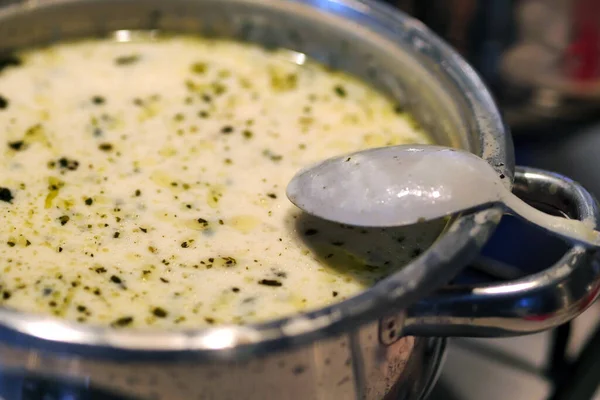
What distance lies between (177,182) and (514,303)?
19.7 inches

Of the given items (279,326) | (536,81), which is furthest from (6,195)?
(536,81)

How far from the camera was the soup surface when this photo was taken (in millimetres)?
829

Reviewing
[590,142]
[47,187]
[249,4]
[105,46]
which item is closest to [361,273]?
[47,187]

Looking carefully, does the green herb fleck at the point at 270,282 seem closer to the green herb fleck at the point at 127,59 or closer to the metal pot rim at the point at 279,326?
the metal pot rim at the point at 279,326

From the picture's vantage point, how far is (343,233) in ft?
3.06

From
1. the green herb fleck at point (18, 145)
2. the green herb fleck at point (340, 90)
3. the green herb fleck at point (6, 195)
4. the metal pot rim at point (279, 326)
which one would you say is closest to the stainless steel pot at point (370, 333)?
the metal pot rim at point (279, 326)

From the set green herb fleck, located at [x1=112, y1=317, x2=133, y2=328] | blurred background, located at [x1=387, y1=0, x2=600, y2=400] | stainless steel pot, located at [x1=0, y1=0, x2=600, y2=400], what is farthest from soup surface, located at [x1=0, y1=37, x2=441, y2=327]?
blurred background, located at [x1=387, y1=0, x2=600, y2=400]

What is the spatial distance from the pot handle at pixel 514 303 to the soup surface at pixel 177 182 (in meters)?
0.17

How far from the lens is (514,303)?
69 centimetres

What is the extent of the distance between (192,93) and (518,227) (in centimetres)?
69

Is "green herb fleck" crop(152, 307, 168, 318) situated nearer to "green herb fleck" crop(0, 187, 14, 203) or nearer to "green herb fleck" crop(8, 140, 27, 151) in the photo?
"green herb fleck" crop(0, 187, 14, 203)

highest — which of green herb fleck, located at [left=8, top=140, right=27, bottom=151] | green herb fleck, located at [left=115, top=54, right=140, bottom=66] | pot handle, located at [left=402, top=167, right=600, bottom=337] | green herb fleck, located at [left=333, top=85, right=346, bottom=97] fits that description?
green herb fleck, located at [left=115, top=54, right=140, bottom=66]

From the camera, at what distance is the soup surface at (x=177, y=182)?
83 cm

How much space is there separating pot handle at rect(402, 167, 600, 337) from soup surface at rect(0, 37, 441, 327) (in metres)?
0.17
